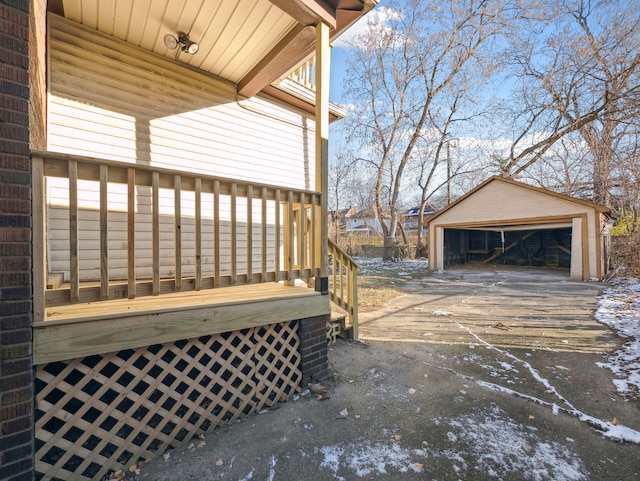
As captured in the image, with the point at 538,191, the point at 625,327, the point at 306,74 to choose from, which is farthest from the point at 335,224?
the point at 625,327

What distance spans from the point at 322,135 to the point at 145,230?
2.57 metres

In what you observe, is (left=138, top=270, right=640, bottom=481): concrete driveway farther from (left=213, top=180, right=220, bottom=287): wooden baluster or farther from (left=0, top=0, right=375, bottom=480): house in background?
(left=213, top=180, right=220, bottom=287): wooden baluster

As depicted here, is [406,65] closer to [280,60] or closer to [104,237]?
[280,60]

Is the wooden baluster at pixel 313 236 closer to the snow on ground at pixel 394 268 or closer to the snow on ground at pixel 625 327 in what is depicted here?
the snow on ground at pixel 625 327

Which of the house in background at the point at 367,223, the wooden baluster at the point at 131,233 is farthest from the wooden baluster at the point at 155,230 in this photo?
the house in background at the point at 367,223

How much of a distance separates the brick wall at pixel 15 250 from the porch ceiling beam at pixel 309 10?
198cm

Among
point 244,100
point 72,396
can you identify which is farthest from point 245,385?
point 244,100

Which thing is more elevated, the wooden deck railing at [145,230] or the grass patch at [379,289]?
the wooden deck railing at [145,230]

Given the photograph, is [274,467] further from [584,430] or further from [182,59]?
[182,59]

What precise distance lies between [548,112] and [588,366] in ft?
63.4

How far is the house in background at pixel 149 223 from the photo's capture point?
1.62 m

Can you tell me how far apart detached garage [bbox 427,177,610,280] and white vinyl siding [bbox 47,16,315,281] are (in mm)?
10217

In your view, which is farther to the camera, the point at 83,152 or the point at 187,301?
the point at 83,152

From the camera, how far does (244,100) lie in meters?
4.68
